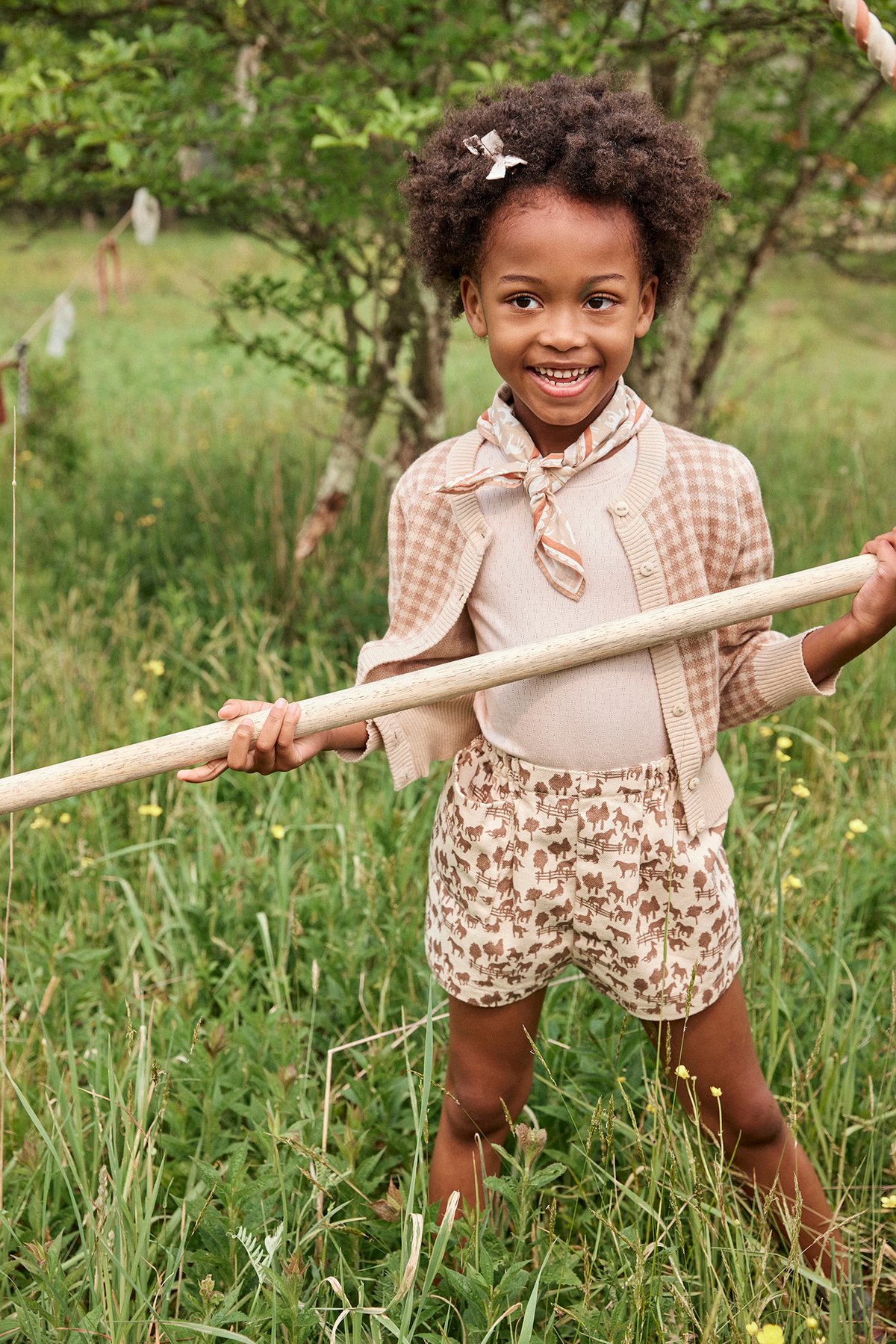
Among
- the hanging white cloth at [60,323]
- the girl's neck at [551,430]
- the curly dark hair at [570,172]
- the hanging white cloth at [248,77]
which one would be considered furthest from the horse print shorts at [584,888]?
the hanging white cloth at [248,77]

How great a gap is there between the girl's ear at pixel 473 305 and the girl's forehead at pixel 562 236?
0.11 metres

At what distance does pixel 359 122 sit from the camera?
352 cm

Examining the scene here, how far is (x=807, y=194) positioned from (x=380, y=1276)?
5.01 m

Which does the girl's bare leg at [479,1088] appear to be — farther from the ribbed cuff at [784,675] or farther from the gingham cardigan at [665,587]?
the ribbed cuff at [784,675]

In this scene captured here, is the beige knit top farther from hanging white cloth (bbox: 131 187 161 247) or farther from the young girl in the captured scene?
hanging white cloth (bbox: 131 187 161 247)

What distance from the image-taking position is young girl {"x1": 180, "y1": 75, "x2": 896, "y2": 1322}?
5.06 ft

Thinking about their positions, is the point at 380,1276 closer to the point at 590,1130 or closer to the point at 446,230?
the point at 590,1130

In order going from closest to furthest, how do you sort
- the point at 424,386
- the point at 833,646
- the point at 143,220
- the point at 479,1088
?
the point at 833,646 < the point at 479,1088 < the point at 143,220 < the point at 424,386

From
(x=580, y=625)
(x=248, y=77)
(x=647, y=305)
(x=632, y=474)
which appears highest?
(x=248, y=77)

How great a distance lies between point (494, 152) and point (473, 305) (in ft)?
0.67

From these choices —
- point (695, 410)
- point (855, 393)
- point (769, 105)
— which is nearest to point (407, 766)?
point (695, 410)

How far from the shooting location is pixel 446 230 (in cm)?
167

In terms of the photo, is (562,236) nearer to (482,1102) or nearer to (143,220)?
(482,1102)

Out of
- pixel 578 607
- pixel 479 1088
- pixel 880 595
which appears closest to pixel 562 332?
pixel 578 607
